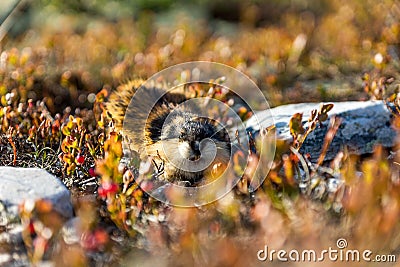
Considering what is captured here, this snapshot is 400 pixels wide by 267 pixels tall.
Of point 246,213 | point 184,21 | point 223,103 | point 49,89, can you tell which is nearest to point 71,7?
point 184,21

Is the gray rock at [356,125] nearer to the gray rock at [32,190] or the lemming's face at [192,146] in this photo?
the lemming's face at [192,146]

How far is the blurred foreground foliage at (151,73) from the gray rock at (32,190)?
0.11 metres

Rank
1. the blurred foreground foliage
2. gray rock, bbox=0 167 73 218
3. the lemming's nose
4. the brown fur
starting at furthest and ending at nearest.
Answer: the brown fur, the lemming's nose, gray rock, bbox=0 167 73 218, the blurred foreground foliage

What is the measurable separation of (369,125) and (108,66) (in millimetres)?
2810

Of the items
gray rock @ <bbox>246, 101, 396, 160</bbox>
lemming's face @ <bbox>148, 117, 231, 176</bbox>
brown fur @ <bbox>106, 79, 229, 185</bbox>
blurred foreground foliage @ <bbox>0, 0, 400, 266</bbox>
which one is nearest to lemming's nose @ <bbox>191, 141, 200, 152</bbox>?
lemming's face @ <bbox>148, 117, 231, 176</bbox>

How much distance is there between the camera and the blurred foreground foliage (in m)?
2.46

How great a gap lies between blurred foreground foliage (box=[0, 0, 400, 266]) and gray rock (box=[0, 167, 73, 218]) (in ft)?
0.35

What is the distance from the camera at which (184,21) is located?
726cm

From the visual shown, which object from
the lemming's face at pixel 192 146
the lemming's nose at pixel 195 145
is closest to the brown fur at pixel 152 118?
the lemming's face at pixel 192 146

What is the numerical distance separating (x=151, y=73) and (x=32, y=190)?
257cm

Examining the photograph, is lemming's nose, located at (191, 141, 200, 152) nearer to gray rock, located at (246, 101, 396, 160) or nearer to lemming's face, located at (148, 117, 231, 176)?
lemming's face, located at (148, 117, 231, 176)

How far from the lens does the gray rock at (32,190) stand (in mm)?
2666

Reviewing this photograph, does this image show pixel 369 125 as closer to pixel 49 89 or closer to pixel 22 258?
pixel 22 258

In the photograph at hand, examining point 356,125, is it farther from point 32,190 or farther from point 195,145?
point 32,190
